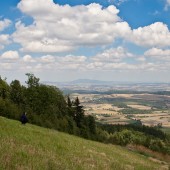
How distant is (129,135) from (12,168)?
390 feet

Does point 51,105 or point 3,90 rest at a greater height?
Answer: point 3,90

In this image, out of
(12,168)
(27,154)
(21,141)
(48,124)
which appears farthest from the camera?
(48,124)

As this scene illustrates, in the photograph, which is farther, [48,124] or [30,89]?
[30,89]

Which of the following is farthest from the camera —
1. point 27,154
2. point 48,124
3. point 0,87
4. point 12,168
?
point 0,87

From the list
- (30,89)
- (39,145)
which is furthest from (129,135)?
(39,145)

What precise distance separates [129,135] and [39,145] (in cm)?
10989

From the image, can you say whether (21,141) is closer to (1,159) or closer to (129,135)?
(1,159)

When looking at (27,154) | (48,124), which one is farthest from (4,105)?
(27,154)

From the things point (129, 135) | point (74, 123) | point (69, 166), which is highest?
point (69, 166)

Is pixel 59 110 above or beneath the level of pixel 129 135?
above

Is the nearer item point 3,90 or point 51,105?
point 3,90

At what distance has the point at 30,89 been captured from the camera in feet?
338

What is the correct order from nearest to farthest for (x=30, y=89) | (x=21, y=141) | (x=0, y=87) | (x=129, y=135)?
(x=21, y=141)
(x=0, y=87)
(x=30, y=89)
(x=129, y=135)

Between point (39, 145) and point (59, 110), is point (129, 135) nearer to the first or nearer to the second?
point (59, 110)
